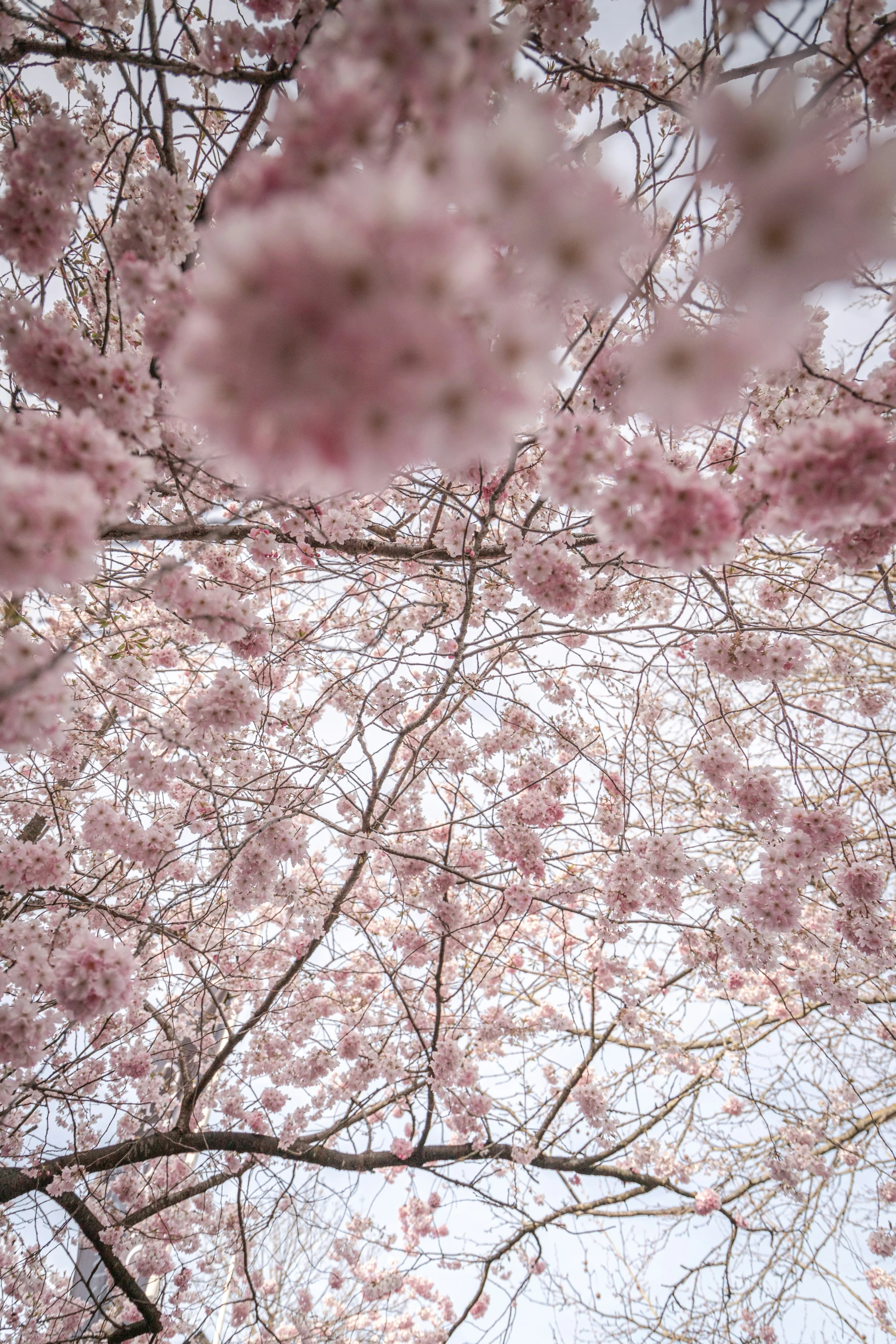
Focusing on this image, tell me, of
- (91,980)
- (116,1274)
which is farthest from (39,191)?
(116,1274)

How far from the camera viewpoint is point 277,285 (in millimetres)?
502

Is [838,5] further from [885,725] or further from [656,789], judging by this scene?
[885,725]

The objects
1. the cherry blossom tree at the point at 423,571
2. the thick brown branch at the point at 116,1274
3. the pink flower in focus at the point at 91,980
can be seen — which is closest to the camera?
the cherry blossom tree at the point at 423,571

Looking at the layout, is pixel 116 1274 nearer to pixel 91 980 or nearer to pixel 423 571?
pixel 91 980

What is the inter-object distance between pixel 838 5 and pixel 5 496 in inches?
108

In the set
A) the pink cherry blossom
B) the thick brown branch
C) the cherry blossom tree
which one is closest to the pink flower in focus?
the cherry blossom tree

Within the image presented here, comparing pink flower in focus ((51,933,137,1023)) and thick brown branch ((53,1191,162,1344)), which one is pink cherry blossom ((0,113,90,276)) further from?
thick brown branch ((53,1191,162,1344))

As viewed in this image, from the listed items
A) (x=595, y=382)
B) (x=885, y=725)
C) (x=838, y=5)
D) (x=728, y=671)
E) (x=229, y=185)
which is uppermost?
(x=885, y=725)

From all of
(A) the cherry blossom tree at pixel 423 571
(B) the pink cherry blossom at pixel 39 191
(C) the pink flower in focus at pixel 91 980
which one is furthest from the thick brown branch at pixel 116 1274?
(B) the pink cherry blossom at pixel 39 191

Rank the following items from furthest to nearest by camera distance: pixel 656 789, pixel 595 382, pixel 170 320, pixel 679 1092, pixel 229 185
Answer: pixel 679 1092 < pixel 656 789 < pixel 595 382 < pixel 170 320 < pixel 229 185

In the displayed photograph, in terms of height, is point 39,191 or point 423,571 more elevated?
point 423,571

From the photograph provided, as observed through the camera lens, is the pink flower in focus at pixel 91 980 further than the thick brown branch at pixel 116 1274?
No

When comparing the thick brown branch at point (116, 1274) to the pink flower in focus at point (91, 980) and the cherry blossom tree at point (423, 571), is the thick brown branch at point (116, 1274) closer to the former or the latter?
the cherry blossom tree at point (423, 571)

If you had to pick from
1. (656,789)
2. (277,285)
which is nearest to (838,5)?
(277,285)
